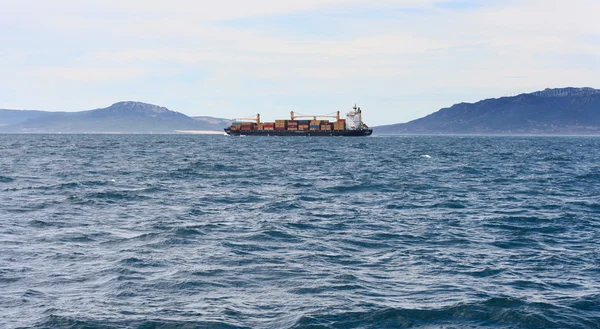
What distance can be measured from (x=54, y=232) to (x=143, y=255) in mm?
5783

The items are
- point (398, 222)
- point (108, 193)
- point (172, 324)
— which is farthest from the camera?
point (108, 193)

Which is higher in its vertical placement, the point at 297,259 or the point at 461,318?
the point at 297,259

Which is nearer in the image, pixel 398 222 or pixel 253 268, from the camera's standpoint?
pixel 253 268

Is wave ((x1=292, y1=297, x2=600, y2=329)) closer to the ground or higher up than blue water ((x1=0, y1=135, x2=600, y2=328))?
closer to the ground

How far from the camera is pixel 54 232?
79.1 ft

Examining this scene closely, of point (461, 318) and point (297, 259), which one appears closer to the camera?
point (461, 318)

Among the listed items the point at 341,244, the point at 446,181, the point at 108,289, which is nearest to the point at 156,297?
the point at 108,289

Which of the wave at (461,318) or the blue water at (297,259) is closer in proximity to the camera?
the wave at (461,318)

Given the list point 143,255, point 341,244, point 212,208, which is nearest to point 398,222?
point 341,244

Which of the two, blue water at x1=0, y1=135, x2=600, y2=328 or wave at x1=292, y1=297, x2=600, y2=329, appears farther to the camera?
blue water at x1=0, y1=135, x2=600, y2=328

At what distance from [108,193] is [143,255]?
714 inches

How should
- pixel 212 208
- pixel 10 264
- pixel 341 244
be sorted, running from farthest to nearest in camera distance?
1. pixel 212 208
2. pixel 341 244
3. pixel 10 264

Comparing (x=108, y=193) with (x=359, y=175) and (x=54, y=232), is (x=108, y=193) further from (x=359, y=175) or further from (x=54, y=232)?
(x=359, y=175)

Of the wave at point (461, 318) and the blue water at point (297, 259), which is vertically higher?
the blue water at point (297, 259)
